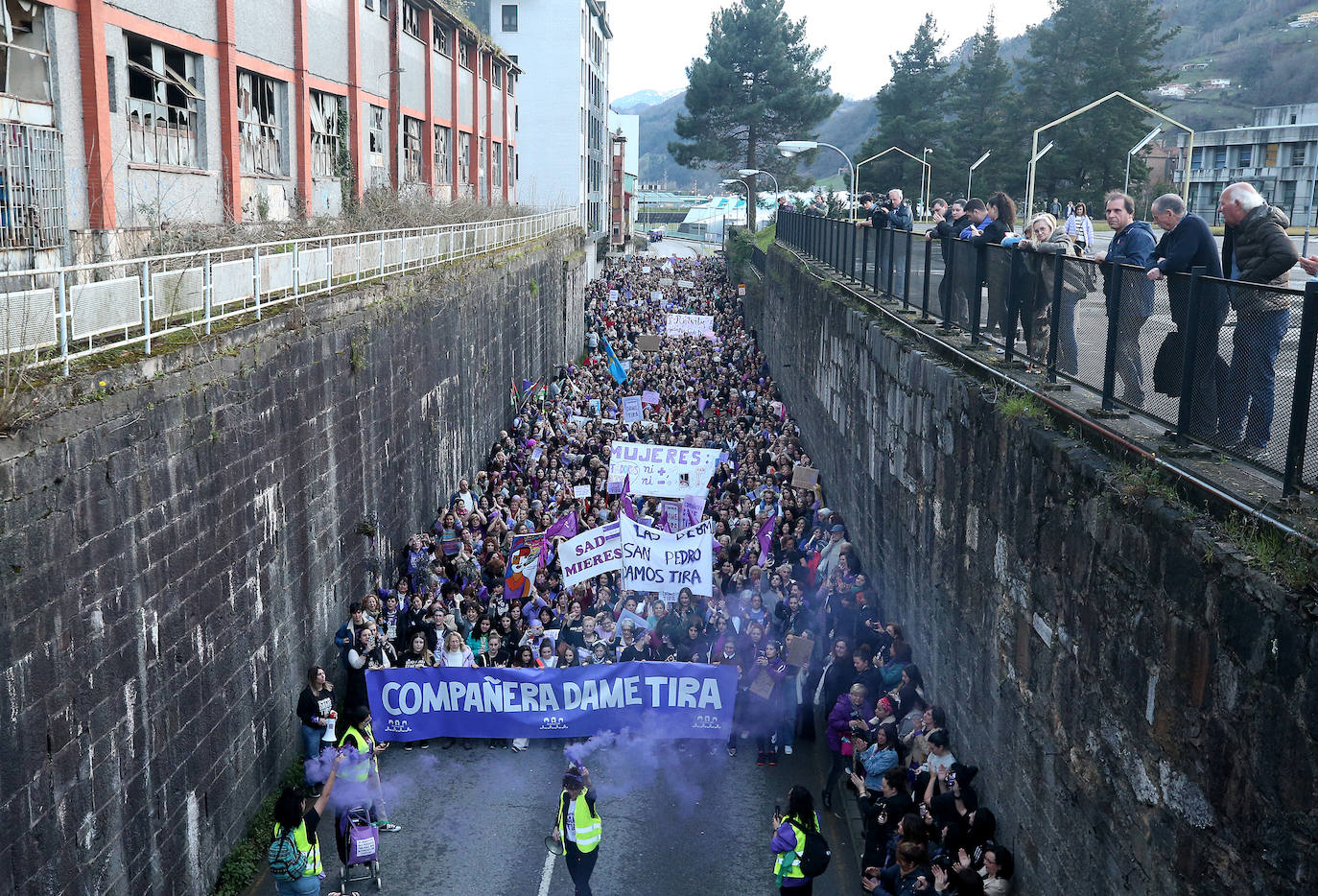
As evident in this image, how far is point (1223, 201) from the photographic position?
7250mm

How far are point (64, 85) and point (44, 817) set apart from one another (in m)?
9.87

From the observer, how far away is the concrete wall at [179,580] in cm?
723

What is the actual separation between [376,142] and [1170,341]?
2378 centimetres

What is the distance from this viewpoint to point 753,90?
72438 mm

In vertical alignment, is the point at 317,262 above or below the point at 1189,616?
above

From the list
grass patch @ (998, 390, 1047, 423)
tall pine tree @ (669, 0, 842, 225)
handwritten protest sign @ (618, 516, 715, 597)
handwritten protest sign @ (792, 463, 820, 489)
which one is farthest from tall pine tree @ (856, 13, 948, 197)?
grass patch @ (998, 390, 1047, 423)

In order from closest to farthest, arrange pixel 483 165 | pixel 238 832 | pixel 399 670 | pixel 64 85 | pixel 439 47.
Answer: pixel 238 832, pixel 399 670, pixel 64 85, pixel 439 47, pixel 483 165

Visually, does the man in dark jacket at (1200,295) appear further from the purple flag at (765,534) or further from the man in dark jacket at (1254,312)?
the purple flag at (765,534)

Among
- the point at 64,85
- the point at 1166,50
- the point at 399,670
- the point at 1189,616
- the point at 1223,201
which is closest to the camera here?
the point at 1189,616

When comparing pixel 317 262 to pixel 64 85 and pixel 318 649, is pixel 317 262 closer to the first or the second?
pixel 64 85

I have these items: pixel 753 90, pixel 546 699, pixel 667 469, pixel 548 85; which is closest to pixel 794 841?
pixel 546 699

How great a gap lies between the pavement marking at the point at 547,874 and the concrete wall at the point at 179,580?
8.93 feet

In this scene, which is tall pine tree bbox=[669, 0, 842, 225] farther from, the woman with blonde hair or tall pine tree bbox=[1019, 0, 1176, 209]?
the woman with blonde hair

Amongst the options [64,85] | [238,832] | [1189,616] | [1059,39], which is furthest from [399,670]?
[1059,39]
